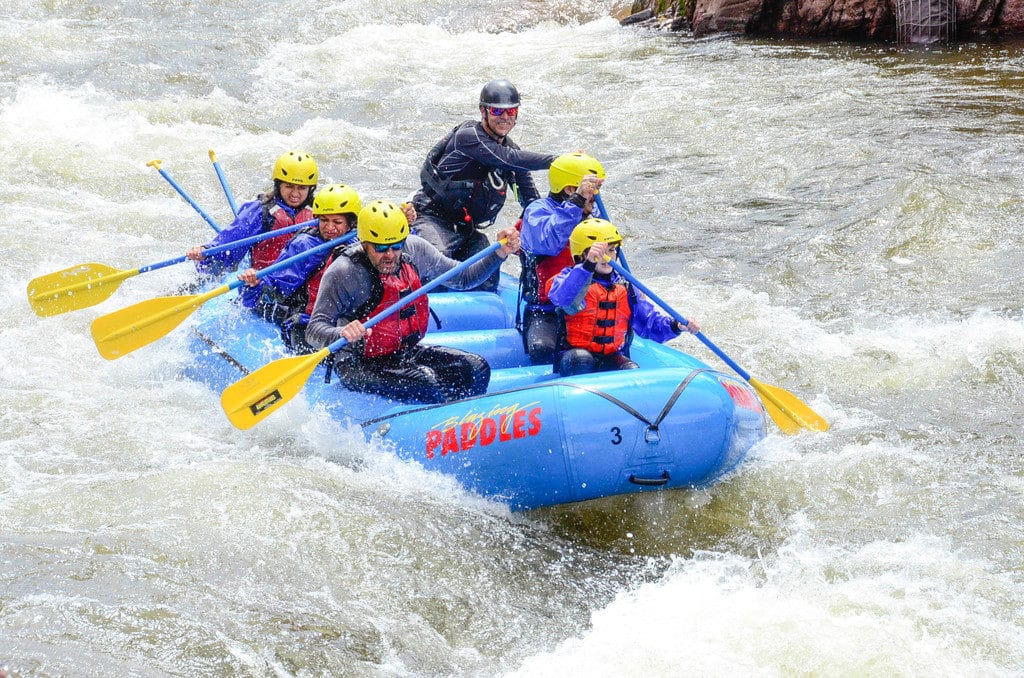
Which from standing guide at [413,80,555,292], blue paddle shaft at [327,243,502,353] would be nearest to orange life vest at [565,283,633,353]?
blue paddle shaft at [327,243,502,353]

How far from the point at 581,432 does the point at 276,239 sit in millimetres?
2915

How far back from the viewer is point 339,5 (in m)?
17.0

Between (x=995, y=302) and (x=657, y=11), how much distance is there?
29.9 ft

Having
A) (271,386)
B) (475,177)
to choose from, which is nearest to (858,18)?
(475,177)

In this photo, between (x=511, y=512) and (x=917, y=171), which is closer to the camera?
(x=511, y=512)

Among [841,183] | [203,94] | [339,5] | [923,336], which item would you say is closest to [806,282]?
[923,336]

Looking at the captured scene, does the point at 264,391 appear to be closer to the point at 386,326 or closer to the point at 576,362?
the point at 386,326

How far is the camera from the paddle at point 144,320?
622 centimetres

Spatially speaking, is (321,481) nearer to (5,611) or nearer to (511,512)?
(511,512)

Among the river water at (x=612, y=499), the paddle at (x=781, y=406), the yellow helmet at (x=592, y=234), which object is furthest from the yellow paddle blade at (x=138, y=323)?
the paddle at (x=781, y=406)

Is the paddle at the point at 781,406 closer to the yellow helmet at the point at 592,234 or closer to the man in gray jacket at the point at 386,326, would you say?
the yellow helmet at the point at 592,234

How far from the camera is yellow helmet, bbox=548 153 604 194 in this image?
5914 mm

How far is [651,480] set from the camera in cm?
518

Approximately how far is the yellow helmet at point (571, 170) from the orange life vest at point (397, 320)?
92 centimetres
